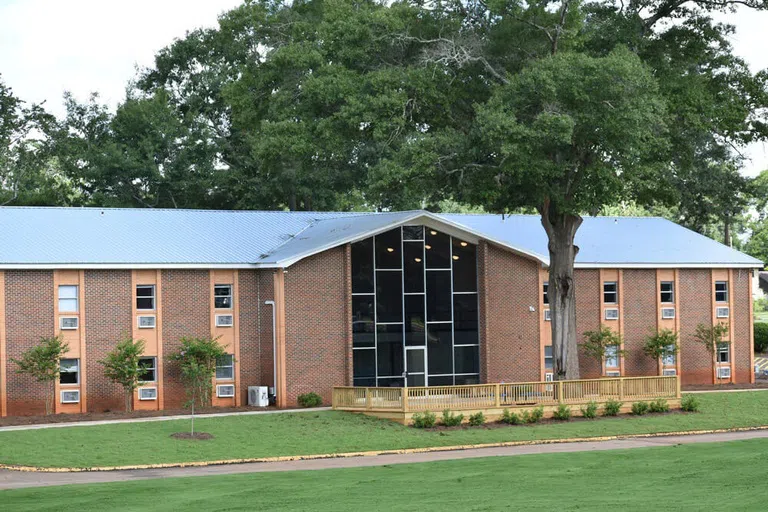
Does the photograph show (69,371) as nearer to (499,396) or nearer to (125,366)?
(125,366)

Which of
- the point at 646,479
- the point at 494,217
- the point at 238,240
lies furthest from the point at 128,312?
the point at 646,479

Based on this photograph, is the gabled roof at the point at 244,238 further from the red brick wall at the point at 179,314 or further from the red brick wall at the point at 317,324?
the red brick wall at the point at 317,324

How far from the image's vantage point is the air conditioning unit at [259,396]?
3975 cm

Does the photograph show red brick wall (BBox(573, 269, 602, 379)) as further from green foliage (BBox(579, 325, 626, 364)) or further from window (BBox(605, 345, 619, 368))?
window (BBox(605, 345, 619, 368))

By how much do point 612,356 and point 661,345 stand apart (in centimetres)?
220

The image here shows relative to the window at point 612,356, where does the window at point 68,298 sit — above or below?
above

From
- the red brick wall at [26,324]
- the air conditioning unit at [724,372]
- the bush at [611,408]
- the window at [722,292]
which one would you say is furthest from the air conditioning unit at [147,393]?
the window at [722,292]

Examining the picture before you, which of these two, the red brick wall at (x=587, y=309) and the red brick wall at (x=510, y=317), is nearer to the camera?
the red brick wall at (x=510, y=317)

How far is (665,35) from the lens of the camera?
126 feet

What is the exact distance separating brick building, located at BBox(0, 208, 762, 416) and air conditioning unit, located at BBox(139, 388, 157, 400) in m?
0.08

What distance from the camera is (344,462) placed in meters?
27.6

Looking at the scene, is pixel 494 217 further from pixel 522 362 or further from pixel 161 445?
pixel 161 445

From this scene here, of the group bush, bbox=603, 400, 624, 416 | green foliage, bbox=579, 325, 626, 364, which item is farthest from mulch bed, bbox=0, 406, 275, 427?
green foliage, bbox=579, 325, 626, 364

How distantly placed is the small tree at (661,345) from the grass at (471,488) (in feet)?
65.3
